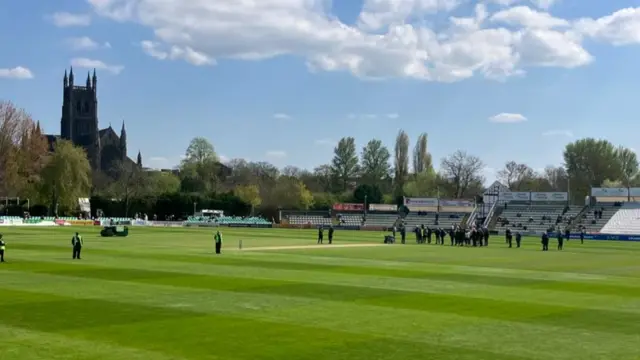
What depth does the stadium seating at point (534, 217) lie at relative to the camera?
9988 cm

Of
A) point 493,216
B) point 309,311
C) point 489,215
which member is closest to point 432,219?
point 489,215

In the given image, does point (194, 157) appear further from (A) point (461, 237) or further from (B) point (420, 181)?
(A) point (461, 237)

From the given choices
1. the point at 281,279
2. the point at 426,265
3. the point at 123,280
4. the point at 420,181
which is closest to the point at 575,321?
the point at 281,279

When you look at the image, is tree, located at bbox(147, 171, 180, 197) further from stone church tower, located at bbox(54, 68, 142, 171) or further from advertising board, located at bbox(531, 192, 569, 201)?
advertising board, located at bbox(531, 192, 569, 201)

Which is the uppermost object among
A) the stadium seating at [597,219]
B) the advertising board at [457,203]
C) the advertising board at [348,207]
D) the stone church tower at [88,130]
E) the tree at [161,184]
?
the stone church tower at [88,130]

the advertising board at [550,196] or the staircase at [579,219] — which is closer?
the staircase at [579,219]

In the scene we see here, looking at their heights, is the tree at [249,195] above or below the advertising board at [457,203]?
above

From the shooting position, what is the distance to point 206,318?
17750 millimetres

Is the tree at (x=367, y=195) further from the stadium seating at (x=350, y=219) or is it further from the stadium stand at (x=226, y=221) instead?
the stadium stand at (x=226, y=221)

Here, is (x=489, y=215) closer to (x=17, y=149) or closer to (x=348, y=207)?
(x=348, y=207)

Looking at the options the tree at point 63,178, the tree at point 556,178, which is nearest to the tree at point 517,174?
the tree at point 556,178

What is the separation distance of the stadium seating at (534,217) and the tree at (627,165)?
39382mm

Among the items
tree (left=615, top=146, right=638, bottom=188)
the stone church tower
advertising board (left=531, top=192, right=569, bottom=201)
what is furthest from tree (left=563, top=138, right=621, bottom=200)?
the stone church tower

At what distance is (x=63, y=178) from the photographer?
342 ft
